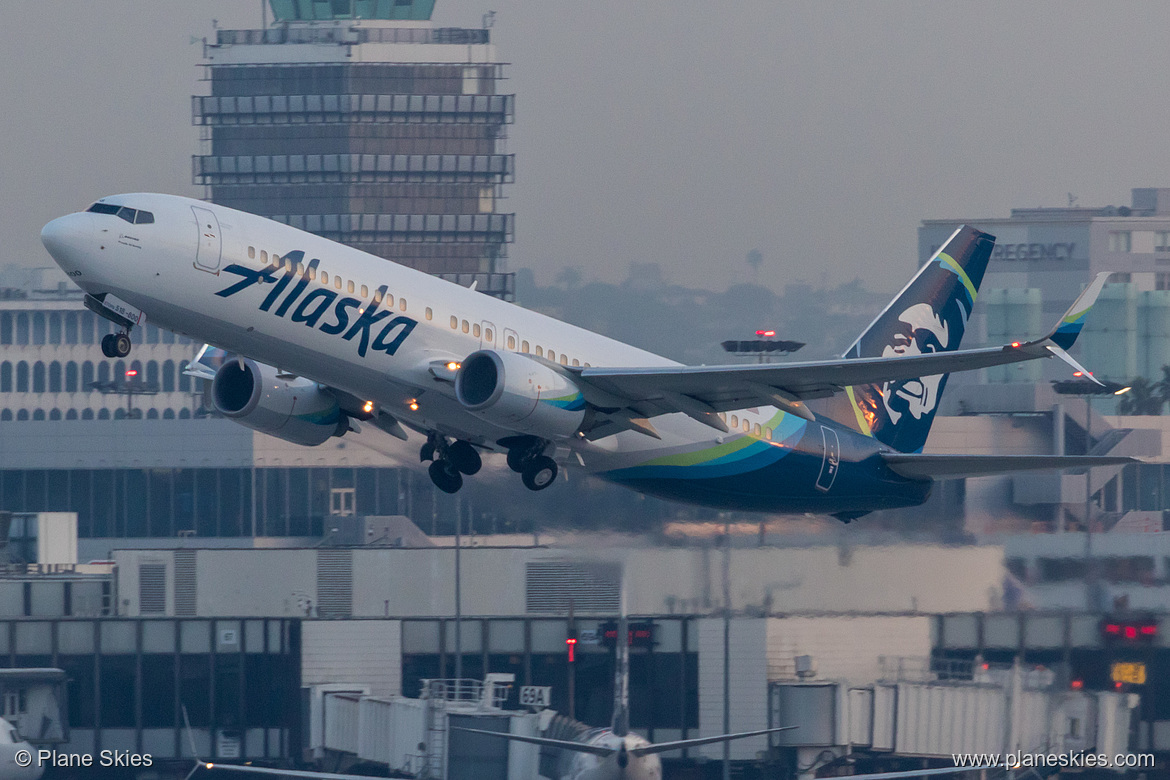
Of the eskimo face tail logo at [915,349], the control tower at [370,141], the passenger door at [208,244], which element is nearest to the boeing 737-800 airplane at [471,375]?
the passenger door at [208,244]

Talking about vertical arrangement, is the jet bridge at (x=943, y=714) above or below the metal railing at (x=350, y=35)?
below

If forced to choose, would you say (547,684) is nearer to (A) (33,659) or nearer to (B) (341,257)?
(A) (33,659)

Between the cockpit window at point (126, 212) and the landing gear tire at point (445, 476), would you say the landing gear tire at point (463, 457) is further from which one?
the cockpit window at point (126, 212)

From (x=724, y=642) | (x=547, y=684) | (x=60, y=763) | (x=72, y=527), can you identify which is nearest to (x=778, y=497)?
(x=724, y=642)

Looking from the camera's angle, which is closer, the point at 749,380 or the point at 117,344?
the point at 117,344

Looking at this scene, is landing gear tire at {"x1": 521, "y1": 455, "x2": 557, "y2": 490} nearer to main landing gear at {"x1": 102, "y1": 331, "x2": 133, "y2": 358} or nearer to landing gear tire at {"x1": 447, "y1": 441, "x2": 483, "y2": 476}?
landing gear tire at {"x1": 447, "y1": 441, "x2": 483, "y2": 476}

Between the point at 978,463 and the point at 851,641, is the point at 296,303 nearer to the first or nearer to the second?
the point at 978,463

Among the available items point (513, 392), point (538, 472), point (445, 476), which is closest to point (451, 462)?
point (445, 476)
